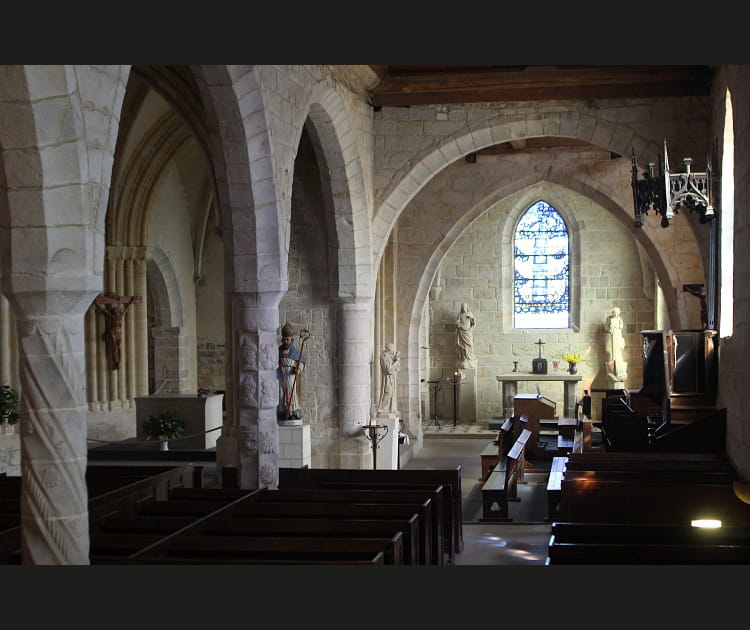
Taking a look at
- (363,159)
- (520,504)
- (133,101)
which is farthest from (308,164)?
(520,504)

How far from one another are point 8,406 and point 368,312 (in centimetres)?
400

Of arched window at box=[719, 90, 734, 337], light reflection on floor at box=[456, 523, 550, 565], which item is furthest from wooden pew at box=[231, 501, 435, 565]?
arched window at box=[719, 90, 734, 337]

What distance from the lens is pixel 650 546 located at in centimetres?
441

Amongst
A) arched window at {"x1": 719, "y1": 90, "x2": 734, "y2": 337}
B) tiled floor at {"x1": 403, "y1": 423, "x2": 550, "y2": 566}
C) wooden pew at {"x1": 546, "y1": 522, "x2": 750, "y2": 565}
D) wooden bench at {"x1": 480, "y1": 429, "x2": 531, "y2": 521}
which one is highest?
arched window at {"x1": 719, "y1": 90, "x2": 734, "y2": 337}

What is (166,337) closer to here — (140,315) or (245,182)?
(140,315)

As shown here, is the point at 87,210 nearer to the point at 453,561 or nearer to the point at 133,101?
the point at 453,561

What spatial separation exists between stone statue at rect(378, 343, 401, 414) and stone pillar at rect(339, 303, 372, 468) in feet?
6.59

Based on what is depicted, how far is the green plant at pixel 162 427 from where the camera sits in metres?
11.2

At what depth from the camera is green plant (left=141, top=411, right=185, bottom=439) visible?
11180mm

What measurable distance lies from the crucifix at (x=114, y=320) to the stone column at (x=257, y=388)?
20.6 feet

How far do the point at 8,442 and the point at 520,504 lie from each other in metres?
5.56

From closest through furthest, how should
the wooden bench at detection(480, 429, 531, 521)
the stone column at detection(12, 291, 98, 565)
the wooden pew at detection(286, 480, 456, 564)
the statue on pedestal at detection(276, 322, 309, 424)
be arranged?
the stone column at detection(12, 291, 98, 565), the wooden pew at detection(286, 480, 456, 564), the wooden bench at detection(480, 429, 531, 521), the statue on pedestal at detection(276, 322, 309, 424)

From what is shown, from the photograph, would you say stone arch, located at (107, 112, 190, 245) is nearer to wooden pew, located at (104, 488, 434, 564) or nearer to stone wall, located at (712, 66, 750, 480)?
wooden pew, located at (104, 488, 434, 564)

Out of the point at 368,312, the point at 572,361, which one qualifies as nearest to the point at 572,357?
the point at 572,361
